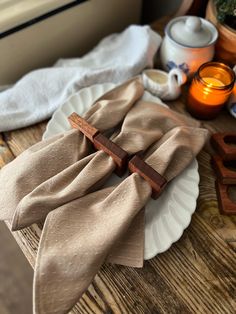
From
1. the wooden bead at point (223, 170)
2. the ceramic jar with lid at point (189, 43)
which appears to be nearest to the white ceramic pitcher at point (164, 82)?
the ceramic jar with lid at point (189, 43)

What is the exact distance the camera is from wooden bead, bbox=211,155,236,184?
0.53 m

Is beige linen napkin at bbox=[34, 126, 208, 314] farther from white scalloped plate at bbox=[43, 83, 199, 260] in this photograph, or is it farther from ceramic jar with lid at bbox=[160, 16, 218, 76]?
ceramic jar with lid at bbox=[160, 16, 218, 76]

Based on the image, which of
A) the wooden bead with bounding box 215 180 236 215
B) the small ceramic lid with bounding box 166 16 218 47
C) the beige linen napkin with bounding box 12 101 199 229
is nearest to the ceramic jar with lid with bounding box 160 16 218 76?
the small ceramic lid with bounding box 166 16 218 47

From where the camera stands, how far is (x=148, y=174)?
1.51 ft

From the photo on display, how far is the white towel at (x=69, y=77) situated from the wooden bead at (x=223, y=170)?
0.75 ft

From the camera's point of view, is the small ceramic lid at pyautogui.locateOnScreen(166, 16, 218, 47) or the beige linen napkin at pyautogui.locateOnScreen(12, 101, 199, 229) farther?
the small ceramic lid at pyautogui.locateOnScreen(166, 16, 218, 47)

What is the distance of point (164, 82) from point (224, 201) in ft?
0.84

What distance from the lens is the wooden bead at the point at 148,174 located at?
456mm

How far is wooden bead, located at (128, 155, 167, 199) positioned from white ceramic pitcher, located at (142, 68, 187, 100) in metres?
0.20

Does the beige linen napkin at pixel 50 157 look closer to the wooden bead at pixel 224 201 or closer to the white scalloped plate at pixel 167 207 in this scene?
the white scalloped plate at pixel 167 207

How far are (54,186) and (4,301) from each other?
1.79 ft

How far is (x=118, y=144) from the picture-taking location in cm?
51

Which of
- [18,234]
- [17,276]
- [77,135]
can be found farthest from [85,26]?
[17,276]

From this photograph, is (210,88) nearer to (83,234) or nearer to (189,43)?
(189,43)
